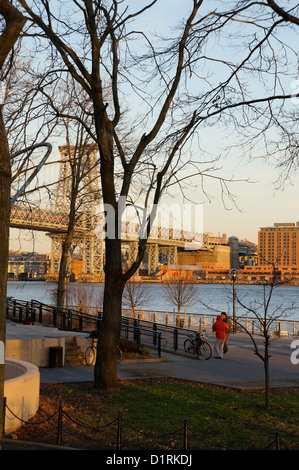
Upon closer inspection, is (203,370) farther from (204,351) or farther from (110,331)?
(110,331)

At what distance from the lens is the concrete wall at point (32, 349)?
1542 cm

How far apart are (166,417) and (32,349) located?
7.04m

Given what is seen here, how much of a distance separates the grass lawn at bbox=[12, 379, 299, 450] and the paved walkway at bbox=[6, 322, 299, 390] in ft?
3.96

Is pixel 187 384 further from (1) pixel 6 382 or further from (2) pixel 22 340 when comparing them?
(1) pixel 6 382

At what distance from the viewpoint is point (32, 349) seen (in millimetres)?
15742

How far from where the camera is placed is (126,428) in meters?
8.76

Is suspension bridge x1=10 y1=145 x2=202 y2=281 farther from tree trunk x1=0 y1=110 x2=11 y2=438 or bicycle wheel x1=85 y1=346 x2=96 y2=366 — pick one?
tree trunk x1=0 y1=110 x2=11 y2=438

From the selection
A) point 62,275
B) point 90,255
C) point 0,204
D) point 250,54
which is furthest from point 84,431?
point 90,255

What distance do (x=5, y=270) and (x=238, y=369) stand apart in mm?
10737

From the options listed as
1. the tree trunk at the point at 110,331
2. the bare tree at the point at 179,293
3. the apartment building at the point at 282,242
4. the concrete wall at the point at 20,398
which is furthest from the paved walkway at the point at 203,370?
the apartment building at the point at 282,242

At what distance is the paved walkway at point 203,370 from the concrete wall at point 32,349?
0.56 metres

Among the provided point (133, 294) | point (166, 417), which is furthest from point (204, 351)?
point (133, 294)

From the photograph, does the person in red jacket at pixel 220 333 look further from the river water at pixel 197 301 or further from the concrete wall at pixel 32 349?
the concrete wall at pixel 32 349

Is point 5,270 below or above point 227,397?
above
